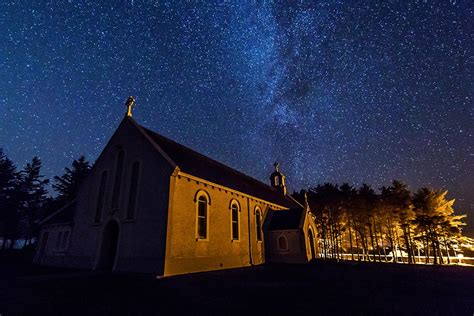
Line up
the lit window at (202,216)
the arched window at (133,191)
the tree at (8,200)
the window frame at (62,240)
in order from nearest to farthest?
the arched window at (133,191), the lit window at (202,216), the window frame at (62,240), the tree at (8,200)

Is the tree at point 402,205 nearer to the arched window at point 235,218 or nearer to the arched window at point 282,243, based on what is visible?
the arched window at point 282,243

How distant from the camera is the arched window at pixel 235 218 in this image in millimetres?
21219

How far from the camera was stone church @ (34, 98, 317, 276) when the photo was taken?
15.5 metres

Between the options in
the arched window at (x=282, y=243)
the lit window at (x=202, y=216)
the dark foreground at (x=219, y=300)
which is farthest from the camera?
the arched window at (x=282, y=243)

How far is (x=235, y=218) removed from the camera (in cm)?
2178

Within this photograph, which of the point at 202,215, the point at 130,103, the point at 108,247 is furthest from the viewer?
the point at 130,103

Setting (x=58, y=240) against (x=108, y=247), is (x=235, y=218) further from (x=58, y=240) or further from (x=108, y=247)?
(x=58, y=240)

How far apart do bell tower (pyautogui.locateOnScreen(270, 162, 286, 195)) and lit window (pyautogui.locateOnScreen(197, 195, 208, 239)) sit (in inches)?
928

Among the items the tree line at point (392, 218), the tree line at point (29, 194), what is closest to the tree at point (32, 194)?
the tree line at point (29, 194)

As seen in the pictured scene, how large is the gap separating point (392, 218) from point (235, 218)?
107 ft

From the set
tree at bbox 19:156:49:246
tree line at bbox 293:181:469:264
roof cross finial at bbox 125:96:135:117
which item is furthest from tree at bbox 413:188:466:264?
tree at bbox 19:156:49:246

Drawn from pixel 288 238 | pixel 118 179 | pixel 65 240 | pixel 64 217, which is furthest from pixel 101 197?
pixel 288 238

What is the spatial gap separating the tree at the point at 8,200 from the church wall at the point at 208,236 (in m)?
50.2

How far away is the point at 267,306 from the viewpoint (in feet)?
25.1
